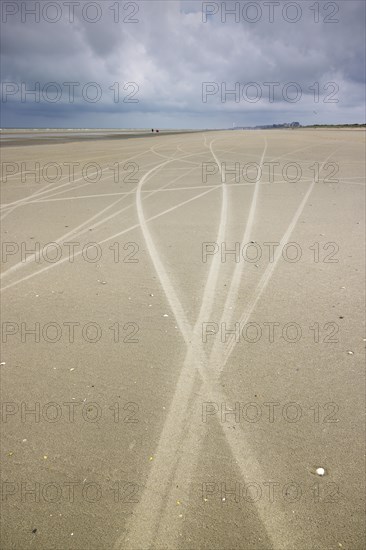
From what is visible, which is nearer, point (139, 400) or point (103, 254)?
point (139, 400)

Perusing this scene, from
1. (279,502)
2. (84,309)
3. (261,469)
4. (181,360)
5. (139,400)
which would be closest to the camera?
(279,502)

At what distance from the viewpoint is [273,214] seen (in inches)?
323

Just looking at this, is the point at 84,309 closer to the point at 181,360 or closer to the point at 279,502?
the point at 181,360

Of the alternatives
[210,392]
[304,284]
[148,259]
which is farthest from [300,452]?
[148,259]

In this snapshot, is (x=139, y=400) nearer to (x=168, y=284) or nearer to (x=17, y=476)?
(x=17, y=476)

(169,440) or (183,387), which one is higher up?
(183,387)

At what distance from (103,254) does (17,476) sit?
397 cm

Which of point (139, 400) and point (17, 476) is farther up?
point (139, 400)

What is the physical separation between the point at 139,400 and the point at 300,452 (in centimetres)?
139

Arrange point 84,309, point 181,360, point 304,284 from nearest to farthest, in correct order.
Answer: point 181,360 → point 84,309 → point 304,284

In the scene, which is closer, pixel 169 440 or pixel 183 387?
pixel 169 440

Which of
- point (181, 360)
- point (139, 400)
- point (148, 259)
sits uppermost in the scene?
point (148, 259)

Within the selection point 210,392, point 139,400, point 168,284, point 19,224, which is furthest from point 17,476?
point 19,224

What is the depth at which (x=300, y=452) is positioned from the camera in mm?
2699
